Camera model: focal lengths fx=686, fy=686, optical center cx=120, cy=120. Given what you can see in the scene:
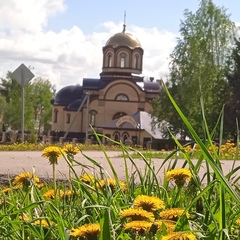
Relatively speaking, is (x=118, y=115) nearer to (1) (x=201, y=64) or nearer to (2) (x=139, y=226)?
(1) (x=201, y=64)

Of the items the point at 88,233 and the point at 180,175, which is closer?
the point at 88,233

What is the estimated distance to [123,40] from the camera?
61719 mm

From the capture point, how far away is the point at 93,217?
235 cm

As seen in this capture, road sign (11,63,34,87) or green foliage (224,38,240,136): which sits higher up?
green foliage (224,38,240,136)

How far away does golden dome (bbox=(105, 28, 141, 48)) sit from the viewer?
6099 cm

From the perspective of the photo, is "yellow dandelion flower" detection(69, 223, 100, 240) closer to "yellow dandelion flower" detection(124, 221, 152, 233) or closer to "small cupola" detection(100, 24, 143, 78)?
"yellow dandelion flower" detection(124, 221, 152, 233)

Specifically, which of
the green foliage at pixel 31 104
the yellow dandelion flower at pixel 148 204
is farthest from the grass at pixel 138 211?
the green foliage at pixel 31 104

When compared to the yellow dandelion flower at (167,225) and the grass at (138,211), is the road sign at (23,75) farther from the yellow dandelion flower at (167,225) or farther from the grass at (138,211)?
the yellow dandelion flower at (167,225)

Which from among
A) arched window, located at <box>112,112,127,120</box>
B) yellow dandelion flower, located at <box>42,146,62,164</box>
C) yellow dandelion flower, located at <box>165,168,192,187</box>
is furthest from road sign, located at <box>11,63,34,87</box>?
arched window, located at <box>112,112,127,120</box>

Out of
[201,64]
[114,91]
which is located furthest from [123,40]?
[201,64]

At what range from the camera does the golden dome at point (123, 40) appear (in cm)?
6099

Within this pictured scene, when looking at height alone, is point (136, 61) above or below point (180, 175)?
above

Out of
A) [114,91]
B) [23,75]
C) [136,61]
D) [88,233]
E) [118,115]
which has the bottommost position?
[88,233]

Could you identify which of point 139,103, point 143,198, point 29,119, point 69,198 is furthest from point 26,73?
point 29,119
